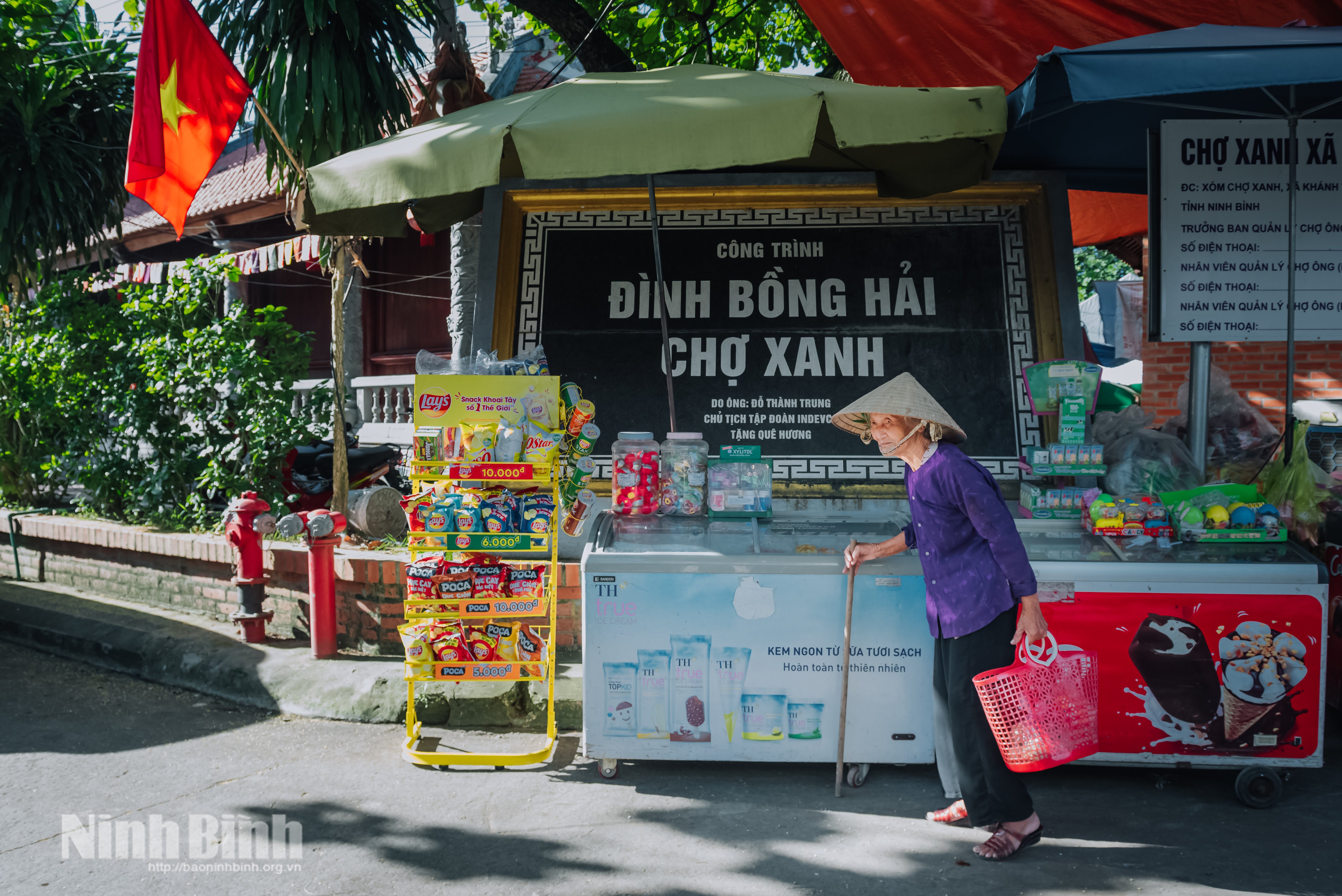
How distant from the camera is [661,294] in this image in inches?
206

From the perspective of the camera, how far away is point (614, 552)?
12.9 ft

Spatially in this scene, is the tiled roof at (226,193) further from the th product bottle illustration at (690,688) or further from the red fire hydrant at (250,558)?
the th product bottle illustration at (690,688)

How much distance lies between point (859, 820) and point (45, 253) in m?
8.37

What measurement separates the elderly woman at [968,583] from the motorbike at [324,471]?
4817 mm

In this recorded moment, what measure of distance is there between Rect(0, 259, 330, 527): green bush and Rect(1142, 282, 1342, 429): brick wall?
6.83 metres

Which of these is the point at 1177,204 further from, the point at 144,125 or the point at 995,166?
the point at 144,125

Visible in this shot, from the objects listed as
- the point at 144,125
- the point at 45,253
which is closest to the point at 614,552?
the point at 144,125

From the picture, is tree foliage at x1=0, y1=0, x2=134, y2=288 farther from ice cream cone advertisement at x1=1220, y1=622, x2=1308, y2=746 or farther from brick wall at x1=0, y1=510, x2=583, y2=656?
ice cream cone advertisement at x1=1220, y1=622, x2=1308, y2=746

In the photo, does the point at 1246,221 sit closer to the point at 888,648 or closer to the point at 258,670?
the point at 888,648

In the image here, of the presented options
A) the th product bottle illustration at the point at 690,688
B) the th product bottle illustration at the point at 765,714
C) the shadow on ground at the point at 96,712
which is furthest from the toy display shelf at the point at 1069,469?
the shadow on ground at the point at 96,712

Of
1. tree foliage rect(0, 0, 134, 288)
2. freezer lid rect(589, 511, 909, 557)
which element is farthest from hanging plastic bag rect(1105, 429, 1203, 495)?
tree foliage rect(0, 0, 134, 288)

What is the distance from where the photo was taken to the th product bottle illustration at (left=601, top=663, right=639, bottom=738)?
155 inches

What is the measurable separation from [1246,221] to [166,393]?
701 cm

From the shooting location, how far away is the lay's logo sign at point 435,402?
4.10 meters
